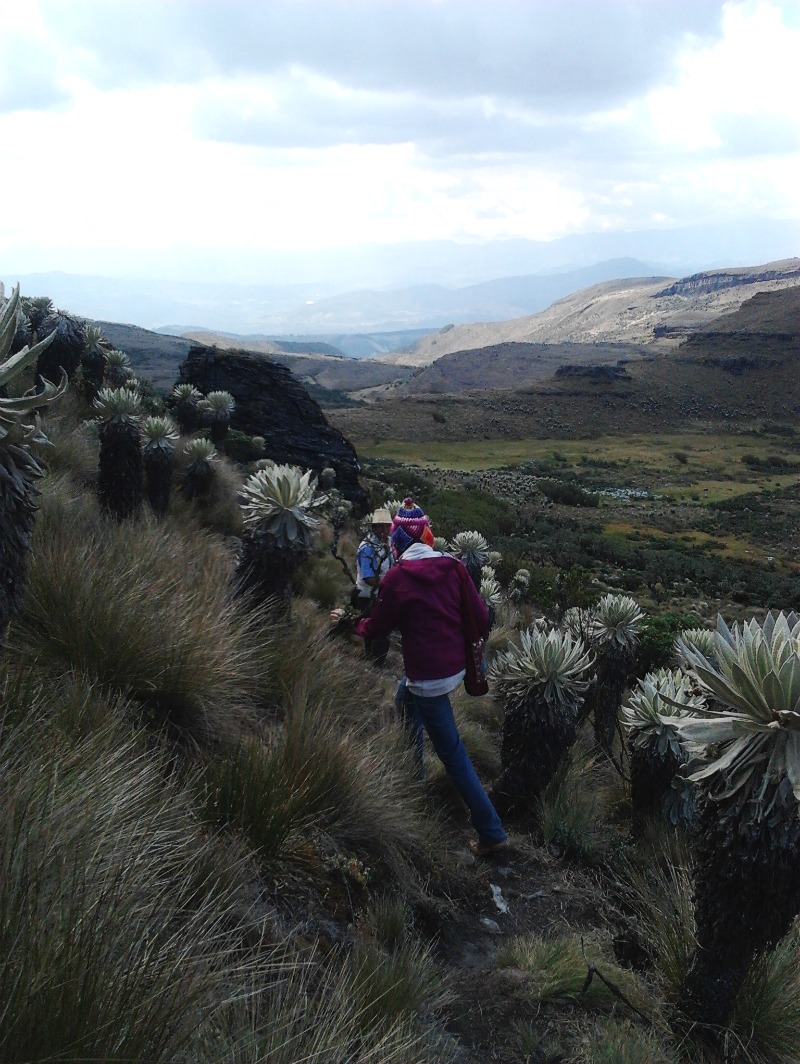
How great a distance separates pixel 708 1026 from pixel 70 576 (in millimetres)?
3799

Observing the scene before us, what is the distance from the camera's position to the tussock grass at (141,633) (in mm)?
3734

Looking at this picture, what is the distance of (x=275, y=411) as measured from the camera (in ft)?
69.0

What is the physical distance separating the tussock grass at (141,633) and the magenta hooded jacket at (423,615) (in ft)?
3.04

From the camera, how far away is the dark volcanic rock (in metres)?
20.4

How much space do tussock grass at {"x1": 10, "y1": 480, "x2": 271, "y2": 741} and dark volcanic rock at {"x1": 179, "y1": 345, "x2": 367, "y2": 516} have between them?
1492 centimetres

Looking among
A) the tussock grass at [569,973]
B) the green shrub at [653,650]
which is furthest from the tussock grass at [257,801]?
the green shrub at [653,650]

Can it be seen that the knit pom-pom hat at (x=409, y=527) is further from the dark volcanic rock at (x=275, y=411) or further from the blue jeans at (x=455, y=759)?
the dark volcanic rock at (x=275, y=411)

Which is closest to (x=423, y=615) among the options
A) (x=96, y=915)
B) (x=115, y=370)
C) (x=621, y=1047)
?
(x=621, y=1047)

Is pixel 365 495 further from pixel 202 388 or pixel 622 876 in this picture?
pixel 622 876

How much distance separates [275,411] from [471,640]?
17.5 metres

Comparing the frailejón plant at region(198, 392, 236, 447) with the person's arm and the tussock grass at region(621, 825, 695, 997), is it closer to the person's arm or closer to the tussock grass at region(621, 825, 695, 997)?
the person's arm

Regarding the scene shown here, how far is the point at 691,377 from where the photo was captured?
90375 millimetres

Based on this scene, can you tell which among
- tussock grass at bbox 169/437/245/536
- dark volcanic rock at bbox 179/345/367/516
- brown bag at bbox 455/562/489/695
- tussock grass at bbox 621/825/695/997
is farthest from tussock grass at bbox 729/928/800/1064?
dark volcanic rock at bbox 179/345/367/516

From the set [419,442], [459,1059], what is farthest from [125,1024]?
[419,442]
